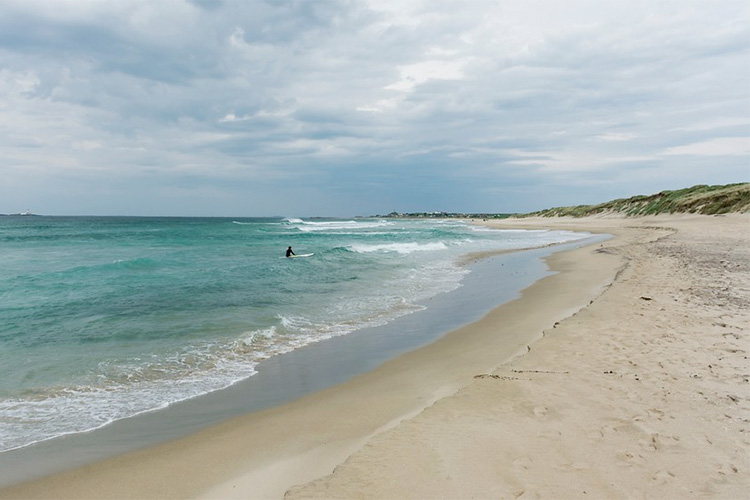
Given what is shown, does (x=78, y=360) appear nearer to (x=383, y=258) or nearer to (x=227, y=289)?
(x=227, y=289)

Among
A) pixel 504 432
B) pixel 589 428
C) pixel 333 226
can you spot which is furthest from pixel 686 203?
pixel 333 226

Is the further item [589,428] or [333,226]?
[333,226]

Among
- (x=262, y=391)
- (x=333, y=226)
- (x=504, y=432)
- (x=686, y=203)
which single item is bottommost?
(x=262, y=391)

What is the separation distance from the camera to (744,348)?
20.6 feet

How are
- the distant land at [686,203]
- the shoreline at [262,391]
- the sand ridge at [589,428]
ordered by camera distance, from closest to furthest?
the sand ridge at [589,428] → the shoreline at [262,391] → the distant land at [686,203]

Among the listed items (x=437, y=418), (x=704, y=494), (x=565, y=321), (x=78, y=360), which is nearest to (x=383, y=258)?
(x=565, y=321)

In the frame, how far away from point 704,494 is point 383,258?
2253 centimetres

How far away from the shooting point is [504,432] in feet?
14.1

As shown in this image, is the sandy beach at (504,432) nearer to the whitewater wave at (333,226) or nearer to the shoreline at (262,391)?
the shoreline at (262,391)

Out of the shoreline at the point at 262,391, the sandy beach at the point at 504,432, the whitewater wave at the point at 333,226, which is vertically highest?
the whitewater wave at the point at 333,226

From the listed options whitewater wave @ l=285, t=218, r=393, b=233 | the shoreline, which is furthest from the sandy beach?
whitewater wave @ l=285, t=218, r=393, b=233

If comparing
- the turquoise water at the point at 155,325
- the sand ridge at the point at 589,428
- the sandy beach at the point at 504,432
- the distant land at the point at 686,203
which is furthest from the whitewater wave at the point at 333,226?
the sand ridge at the point at 589,428

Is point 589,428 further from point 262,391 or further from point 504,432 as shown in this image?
point 262,391

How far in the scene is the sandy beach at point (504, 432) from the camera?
Answer: 3.55 m
